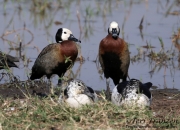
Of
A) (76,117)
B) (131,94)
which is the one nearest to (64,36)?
(131,94)

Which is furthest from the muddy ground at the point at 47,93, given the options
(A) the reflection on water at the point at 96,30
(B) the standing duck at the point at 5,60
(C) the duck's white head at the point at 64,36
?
(C) the duck's white head at the point at 64,36

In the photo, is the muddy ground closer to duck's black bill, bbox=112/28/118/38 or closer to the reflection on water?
the reflection on water

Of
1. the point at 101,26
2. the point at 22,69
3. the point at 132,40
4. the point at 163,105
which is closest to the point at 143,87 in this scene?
the point at 163,105

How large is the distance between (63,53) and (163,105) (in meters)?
2.12

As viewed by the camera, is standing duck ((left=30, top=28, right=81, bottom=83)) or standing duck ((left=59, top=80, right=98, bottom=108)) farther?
standing duck ((left=30, top=28, right=81, bottom=83))

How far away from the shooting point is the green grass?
7.34 metres

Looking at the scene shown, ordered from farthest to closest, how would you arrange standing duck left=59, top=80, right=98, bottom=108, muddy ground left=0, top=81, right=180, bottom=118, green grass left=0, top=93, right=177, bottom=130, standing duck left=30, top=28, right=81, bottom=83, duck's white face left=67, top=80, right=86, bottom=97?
standing duck left=30, top=28, right=81, bottom=83 → muddy ground left=0, top=81, right=180, bottom=118 → duck's white face left=67, top=80, right=86, bottom=97 → standing duck left=59, top=80, right=98, bottom=108 → green grass left=0, top=93, right=177, bottom=130

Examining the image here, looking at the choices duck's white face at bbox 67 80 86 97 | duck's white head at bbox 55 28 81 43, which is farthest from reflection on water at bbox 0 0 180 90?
duck's white face at bbox 67 80 86 97

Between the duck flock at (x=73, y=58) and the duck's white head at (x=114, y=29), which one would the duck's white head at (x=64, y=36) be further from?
the duck's white head at (x=114, y=29)

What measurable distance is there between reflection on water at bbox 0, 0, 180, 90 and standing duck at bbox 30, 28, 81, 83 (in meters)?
0.73

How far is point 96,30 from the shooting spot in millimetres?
14453

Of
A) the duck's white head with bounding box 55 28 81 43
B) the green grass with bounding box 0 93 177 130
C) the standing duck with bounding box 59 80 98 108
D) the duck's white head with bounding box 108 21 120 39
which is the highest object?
the duck's white head with bounding box 108 21 120 39

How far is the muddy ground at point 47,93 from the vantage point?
880cm

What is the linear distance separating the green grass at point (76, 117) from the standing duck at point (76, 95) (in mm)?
433
